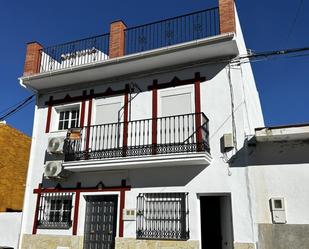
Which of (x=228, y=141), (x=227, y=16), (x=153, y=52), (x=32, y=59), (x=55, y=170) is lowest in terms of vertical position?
(x=55, y=170)

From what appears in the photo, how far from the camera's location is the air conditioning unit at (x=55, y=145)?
452 inches

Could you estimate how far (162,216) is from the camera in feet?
32.7

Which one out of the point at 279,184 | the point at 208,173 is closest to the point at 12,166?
the point at 208,173

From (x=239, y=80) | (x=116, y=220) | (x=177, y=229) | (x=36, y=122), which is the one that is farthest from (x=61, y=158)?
(x=239, y=80)

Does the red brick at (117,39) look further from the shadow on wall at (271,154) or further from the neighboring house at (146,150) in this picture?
the shadow on wall at (271,154)

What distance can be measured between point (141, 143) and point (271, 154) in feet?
13.1

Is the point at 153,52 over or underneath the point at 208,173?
over

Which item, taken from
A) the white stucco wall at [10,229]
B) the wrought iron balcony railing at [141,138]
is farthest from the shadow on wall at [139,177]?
the white stucco wall at [10,229]

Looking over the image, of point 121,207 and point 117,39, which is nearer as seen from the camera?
point 121,207

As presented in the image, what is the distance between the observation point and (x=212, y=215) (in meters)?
10.8

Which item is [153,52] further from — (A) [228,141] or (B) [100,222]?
(B) [100,222]

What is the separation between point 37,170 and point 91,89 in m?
3.60

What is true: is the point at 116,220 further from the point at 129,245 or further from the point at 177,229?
the point at 177,229

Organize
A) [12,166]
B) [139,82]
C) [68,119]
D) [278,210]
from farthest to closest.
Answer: [12,166]
[68,119]
[139,82]
[278,210]
